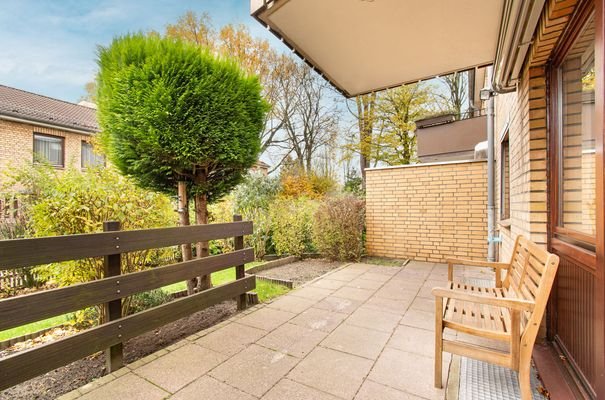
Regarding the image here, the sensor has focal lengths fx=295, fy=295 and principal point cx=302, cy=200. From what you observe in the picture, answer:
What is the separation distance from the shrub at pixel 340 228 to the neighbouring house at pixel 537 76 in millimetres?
2667

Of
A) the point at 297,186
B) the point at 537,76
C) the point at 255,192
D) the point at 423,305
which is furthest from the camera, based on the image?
the point at 297,186

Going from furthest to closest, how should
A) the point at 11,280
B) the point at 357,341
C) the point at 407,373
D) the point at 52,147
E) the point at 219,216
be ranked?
the point at 52,147 < the point at 219,216 < the point at 11,280 < the point at 357,341 < the point at 407,373

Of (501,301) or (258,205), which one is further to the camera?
(258,205)

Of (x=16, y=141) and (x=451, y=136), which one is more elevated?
(x=16, y=141)

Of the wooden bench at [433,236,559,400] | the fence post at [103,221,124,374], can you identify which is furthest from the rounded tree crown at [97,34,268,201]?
the wooden bench at [433,236,559,400]

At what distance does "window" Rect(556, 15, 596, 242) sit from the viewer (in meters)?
1.83

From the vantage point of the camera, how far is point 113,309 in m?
2.35

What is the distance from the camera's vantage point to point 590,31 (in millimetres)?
1859

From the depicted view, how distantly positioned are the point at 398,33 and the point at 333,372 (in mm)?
3295

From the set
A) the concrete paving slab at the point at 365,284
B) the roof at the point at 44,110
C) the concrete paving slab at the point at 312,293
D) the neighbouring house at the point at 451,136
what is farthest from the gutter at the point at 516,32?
the roof at the point at 44,110

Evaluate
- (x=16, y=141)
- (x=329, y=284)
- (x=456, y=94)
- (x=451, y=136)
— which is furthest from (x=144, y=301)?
(x=456, y=94)

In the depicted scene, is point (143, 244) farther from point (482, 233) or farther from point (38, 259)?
point (482, 233)

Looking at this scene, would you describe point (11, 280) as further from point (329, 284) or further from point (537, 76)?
point (537, 76)

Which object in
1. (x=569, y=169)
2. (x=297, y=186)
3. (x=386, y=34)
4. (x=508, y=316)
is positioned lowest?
(x=508, y=316)
